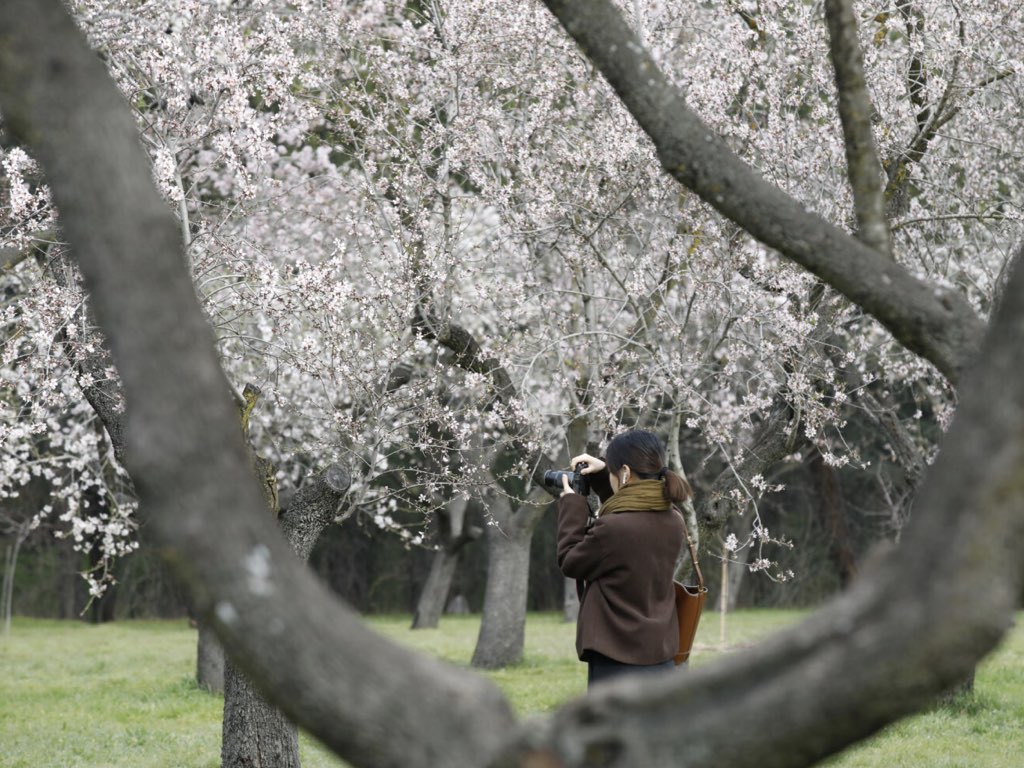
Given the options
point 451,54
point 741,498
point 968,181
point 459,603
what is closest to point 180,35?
point 451,54

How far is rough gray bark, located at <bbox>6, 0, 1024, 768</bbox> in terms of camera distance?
5.92 feet

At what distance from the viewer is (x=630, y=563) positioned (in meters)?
4.55

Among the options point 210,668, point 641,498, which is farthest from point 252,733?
point 210,668

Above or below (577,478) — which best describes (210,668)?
below

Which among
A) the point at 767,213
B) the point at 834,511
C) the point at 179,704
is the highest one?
the point at 834,511

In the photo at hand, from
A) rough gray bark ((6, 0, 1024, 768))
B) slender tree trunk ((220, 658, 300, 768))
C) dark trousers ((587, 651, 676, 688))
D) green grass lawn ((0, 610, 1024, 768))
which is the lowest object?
green grass lawn ((0, 610, 1024, 768))

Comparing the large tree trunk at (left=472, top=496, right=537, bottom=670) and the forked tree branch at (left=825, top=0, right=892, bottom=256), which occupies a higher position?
the forked tree branch at (left=825, top=0, right=892, bottom=256)

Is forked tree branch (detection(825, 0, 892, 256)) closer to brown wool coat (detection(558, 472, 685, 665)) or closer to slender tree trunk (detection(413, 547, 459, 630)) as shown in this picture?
brown wool coat (detection(558, 472, 685, 665))

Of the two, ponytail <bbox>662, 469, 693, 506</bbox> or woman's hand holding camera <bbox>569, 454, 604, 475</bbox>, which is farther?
woman's hand holding camera <bbox>569, 454, 604, 475</bbox>

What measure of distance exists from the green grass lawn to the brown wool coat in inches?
57.9

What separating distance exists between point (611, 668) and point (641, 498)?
2.30ft

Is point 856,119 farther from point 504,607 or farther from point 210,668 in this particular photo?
point 504,607

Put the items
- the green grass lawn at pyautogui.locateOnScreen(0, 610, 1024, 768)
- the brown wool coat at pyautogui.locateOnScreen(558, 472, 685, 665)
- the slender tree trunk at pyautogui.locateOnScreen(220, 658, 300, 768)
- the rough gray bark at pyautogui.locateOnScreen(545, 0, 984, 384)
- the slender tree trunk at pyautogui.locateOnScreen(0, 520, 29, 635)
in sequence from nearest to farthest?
the rough gray bark at pyautogui.locateOnScreen(545, 0, 984, 384), the brown wool coat at pyautogui.locateOnScreen(558, 472, 685, 665), the slender tree trunk at pyautogui.locateOnScreen(220, 658, 300, 768), the green grass lawn at pyautogui.locateOnScreen(0, 610, 1024, 768), the slender tree trunk at pyautogui.locateOnScreen(0, 520, 29, 635)

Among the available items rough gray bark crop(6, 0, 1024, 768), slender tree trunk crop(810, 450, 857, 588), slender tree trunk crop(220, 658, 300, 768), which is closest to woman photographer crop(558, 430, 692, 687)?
slender tree trunk crop(220, 658, 300, 768)
